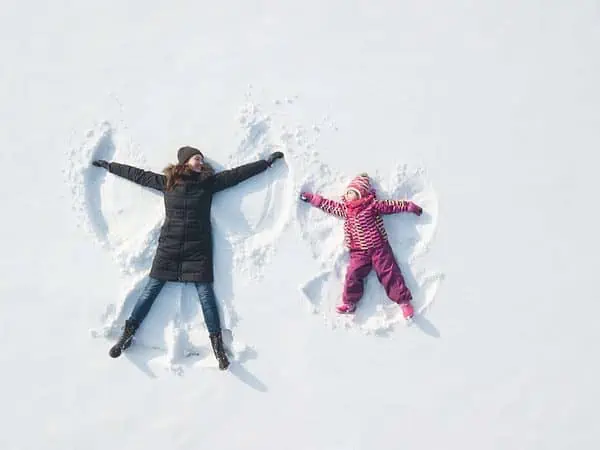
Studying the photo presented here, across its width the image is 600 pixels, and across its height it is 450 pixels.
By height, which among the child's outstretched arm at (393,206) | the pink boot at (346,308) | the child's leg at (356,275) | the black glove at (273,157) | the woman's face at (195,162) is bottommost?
→ the pink boot at (346,308)

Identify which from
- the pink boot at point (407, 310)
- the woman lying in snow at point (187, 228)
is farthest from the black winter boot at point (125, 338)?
the pink boot at point (407, 310)

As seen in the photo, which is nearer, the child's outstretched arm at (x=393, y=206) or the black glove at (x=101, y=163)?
the child's outstretched arm at (x=393, y=206)

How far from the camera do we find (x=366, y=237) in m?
2.83

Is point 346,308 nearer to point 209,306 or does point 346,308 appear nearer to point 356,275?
point 356,275

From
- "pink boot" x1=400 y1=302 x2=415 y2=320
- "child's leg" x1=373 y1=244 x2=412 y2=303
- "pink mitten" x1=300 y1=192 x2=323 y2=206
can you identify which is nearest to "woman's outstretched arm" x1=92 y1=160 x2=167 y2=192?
"pink mitten" x1=300 y1=192 x2=323 y2=206

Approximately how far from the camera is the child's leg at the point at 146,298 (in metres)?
2.94

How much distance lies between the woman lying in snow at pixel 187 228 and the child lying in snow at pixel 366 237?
406mm

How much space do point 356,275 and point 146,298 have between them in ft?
3.47

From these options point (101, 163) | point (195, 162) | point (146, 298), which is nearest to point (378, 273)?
point (195, 162)

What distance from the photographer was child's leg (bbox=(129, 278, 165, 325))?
294cm

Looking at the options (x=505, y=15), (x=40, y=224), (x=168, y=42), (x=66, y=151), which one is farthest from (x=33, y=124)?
(x=505, y=15)

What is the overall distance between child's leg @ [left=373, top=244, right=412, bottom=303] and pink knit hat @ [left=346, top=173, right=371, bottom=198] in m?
0.28

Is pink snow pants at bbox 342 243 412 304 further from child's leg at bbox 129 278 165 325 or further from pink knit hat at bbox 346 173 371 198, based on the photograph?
child's leg at bbox 129 278 165 325

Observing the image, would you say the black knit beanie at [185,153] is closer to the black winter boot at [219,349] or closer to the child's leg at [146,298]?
the child's leg at [146,298]
